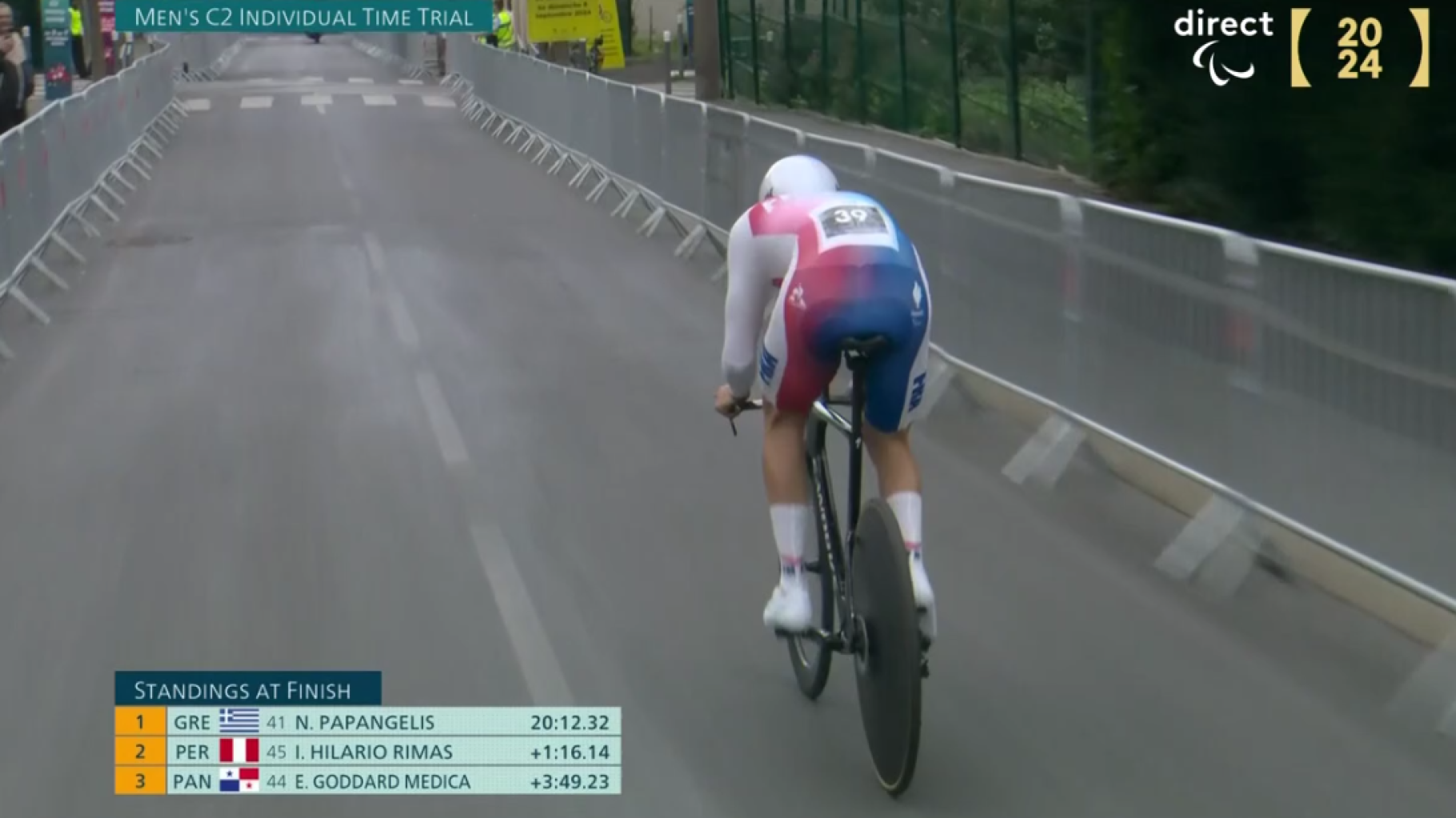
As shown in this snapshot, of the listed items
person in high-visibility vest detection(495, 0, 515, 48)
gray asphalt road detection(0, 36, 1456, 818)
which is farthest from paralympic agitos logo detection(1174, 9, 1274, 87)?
person in high-visibility vest detection(495, 0, 515, 48)

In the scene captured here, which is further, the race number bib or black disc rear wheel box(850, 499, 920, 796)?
the race number bib

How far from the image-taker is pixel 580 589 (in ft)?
25.8

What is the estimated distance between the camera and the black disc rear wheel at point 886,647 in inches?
204

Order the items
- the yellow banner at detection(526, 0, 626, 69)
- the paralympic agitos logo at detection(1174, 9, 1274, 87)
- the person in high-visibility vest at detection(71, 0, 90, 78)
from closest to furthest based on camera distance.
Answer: the paralympic agitos logo at detection(1174, 9, 1274, 87), the yellow banner at detection(526, 0, 626, 69), the person in high-visibility vest at detection(71, 0, 90, 78)

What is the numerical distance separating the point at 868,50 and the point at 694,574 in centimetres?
2251

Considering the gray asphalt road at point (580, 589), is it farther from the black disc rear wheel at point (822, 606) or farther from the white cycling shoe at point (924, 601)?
the white cycling shoe at point (924, 601)

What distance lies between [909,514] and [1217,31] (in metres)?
7.66

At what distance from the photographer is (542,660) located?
22.7ft

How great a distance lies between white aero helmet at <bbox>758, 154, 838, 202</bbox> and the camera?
19.0ft

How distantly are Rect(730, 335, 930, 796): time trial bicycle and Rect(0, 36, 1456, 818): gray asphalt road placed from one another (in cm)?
26

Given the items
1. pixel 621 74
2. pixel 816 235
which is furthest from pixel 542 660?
pixel 621 74

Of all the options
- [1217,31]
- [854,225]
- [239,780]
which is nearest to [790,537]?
[854,225]

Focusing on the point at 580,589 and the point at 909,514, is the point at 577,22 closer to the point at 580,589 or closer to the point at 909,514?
the point at 580,589

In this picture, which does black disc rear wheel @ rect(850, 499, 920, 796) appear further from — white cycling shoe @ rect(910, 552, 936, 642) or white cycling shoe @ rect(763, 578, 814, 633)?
white cycling shoe @ rect(763, 578, 814, 633)
